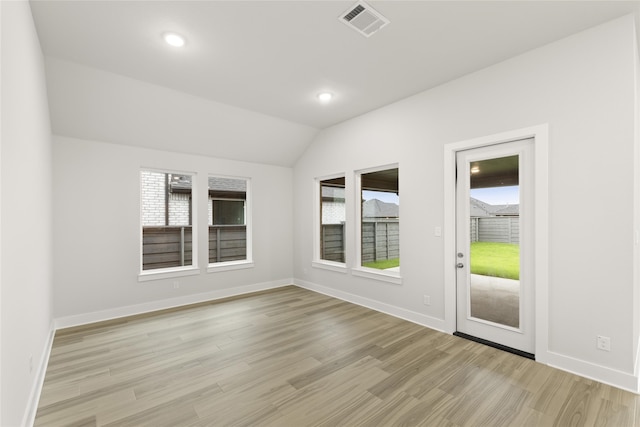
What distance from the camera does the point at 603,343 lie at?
2453 millimetres

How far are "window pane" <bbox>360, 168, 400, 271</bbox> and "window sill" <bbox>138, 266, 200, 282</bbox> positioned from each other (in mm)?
2845

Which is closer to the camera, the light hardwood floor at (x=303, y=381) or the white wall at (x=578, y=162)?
the light hardwood floor at (x=303, y=381)

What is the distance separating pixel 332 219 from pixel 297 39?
137 inches

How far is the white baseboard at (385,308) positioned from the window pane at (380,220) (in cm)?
56

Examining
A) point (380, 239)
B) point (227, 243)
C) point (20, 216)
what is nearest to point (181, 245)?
point (227, 243)

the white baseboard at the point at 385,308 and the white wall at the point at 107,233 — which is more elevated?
the white wall at the point at 107,233

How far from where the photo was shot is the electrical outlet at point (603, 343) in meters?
2.43

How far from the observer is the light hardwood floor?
2057 mm

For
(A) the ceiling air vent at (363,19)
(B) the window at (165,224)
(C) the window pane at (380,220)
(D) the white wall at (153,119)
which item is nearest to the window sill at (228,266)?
(B) the window at (165,224)

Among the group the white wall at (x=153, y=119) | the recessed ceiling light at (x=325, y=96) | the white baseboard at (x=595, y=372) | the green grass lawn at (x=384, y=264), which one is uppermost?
the recessed ceiling light at (x=325, y=96)

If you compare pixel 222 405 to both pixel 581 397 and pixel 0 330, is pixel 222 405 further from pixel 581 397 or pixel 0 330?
pixel 581 397

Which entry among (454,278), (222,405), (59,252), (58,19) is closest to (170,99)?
(58,19)

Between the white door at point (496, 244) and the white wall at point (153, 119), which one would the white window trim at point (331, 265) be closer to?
the white door at point (496, 244)

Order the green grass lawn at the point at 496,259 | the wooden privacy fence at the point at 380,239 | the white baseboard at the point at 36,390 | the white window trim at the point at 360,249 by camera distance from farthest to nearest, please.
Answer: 1. the wooden privacy fence at the point at 380,239
2. the white window trim at the point at 360,249
3. the green grass lawn at the point at 496,259
4. the white baseboard at the point at 36,390
